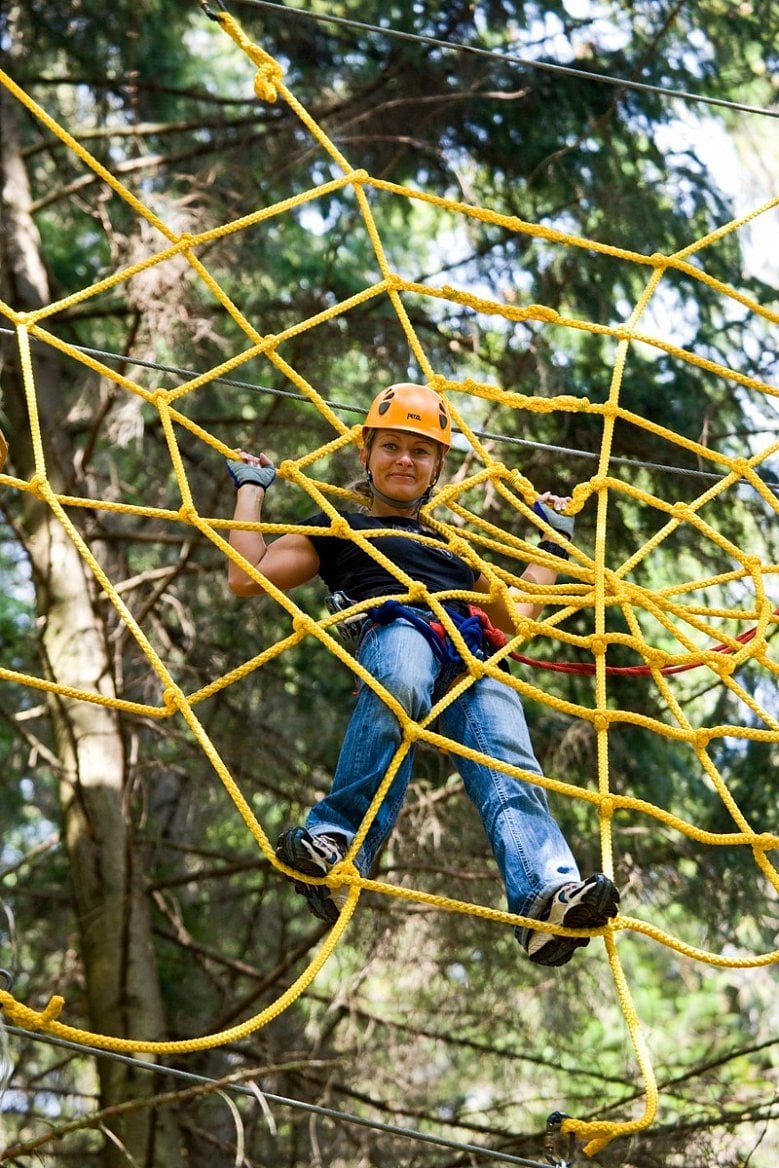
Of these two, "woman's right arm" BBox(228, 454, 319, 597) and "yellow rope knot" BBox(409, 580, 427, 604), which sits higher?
"woman's right arm" BBox(228, 454, 319, 597)

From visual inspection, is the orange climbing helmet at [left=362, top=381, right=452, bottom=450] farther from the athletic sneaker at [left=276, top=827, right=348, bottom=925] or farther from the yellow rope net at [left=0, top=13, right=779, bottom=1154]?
the athletic sneaker at [left=276, top=827, right=348, bottom=925]

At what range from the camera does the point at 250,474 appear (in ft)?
11.5

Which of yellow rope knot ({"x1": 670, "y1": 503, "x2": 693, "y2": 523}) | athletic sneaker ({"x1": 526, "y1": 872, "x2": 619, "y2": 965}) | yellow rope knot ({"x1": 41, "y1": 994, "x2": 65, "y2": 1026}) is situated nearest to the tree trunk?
yellow rope knot ({"x1": 670, "y1": 503, "x2": 693, "y2": 523})

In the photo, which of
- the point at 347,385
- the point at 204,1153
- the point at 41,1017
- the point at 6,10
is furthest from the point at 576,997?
the point at 6,10

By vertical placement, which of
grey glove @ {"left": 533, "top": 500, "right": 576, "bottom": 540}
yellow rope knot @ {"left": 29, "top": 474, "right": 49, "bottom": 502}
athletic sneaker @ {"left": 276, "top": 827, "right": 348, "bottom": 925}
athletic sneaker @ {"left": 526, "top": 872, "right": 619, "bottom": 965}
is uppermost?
yellow rope knot @ {"left": 29, "top": 474, "right": 49, "bottom": 502}

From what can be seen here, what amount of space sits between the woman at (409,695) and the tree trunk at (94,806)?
6.46 ft

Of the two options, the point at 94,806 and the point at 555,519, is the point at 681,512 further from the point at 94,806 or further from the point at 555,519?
the point at 94,806

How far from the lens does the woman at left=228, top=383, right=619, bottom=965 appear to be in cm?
301

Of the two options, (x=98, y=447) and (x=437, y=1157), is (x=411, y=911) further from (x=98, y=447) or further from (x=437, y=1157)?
(x=98, y=447)

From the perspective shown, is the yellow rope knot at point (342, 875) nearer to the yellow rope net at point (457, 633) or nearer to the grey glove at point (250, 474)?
the yellow rope net at point (457, 633)

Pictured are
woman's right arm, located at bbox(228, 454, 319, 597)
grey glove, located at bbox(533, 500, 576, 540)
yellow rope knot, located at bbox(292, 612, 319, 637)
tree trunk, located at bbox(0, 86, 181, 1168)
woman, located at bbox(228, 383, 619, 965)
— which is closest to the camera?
woman, located at bbox(228, 383, 619, 965)

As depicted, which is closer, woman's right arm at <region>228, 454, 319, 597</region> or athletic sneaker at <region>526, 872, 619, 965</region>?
athletic sneaker at <region>526, 872, 619, 965</region>

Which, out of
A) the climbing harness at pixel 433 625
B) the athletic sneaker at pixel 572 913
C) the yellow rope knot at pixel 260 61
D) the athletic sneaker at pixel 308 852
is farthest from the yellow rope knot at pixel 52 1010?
the yellow rope knot at pixel 260 61

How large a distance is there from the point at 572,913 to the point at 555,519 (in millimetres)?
1181
